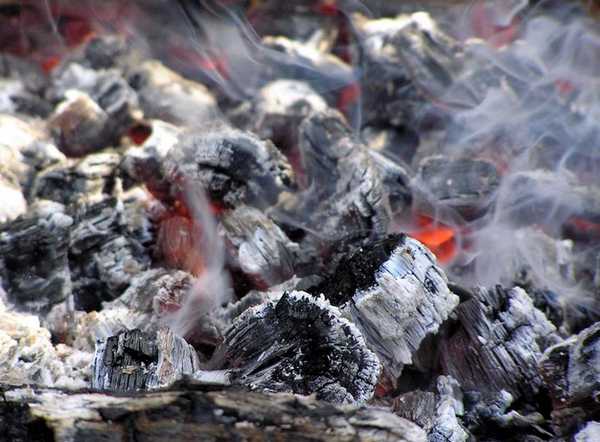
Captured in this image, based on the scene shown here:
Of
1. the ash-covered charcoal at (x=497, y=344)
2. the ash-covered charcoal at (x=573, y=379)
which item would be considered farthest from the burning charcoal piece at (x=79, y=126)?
the ash-covered charcoal at (x=573, y=379)

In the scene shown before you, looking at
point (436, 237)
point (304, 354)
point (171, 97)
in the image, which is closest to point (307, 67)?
point (171, 97)

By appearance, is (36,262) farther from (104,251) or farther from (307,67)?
(307,67)

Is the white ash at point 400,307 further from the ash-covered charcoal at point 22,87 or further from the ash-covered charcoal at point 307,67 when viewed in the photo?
the ash-covered charcoal at point 22,87

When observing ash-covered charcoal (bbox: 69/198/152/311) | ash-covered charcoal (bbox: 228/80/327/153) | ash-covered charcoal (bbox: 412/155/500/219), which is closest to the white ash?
ash-covered charcoal (bbox: 412/155/500/219)

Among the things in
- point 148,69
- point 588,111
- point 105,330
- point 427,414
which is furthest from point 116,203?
point 588,111

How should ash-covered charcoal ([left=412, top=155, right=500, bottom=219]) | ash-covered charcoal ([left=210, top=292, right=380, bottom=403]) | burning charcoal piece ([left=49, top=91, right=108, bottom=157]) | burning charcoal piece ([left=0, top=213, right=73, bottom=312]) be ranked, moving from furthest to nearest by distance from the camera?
burning charcoal piece ([left=49, top=91, right=108, bottom=157]) → ash-covered charcoal ([left=412, top=155, right=500, bottom=219]) → burning charcoal piece ([left=0, top=213, right=73, bottom=312]) → ash-covered charcoal ([left=210, top=292, right=380, bottom=403])

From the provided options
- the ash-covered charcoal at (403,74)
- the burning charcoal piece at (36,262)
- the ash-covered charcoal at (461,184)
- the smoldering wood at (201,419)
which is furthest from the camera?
the ash-covered charcoal at (403,74)

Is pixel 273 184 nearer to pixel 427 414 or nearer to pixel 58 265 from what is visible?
pixel 58 265

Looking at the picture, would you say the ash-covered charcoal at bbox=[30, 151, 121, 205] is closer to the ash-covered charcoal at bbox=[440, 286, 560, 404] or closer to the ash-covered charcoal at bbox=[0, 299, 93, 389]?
the ash-covered charcoal at bbox=[0, 299, 93, 389]
